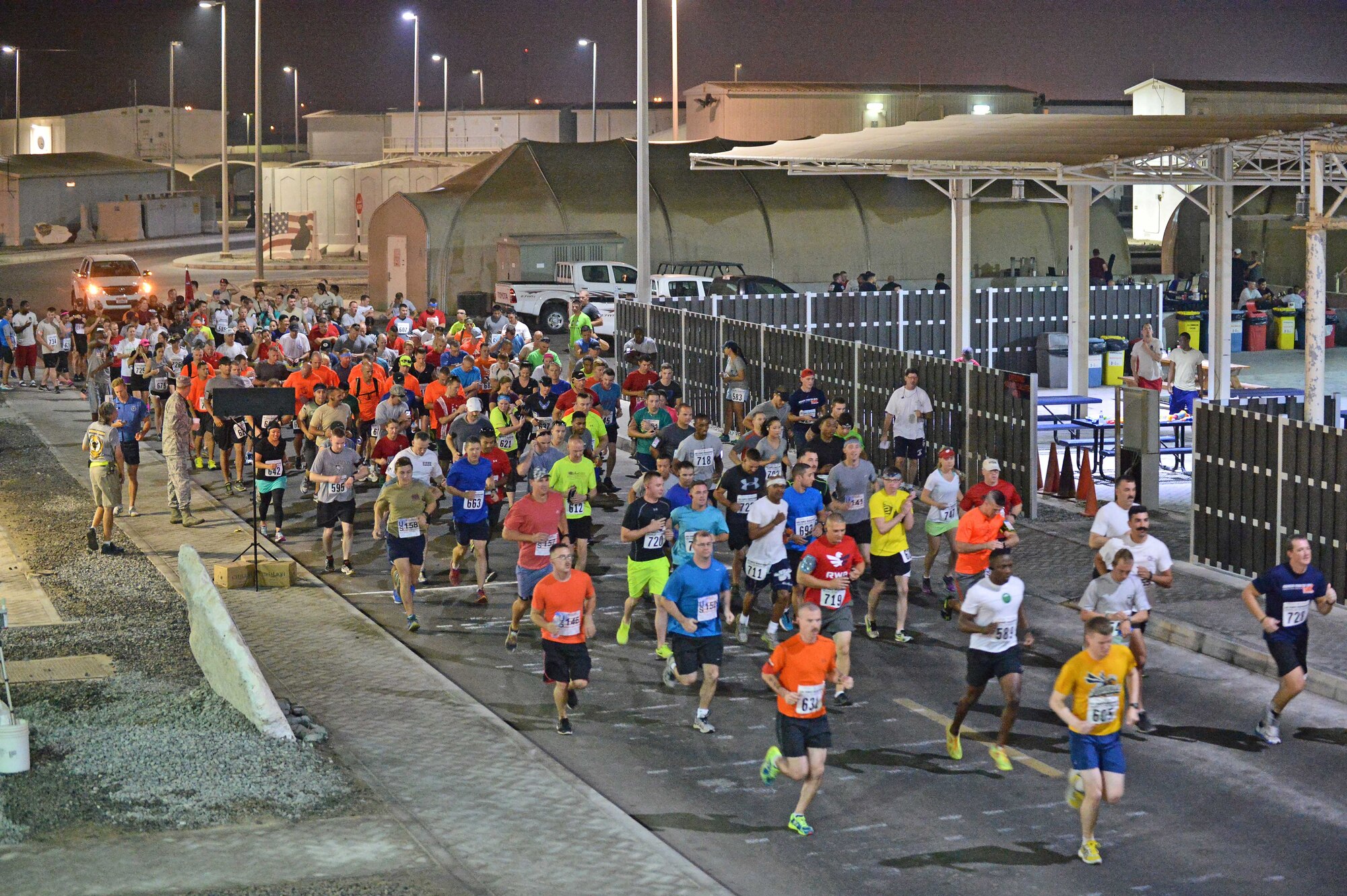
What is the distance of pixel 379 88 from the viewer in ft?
503

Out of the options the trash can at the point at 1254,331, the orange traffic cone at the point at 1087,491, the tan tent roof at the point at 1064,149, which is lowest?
the orange traffic cone at the point at 1087,491

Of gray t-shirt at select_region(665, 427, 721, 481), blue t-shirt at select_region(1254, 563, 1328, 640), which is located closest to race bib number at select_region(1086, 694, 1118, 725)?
blue t-shirt at select_region(1254, 563, 1328, 640)

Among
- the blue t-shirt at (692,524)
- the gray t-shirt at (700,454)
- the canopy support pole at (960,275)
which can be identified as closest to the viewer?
the blue t-shirt at (692,524)

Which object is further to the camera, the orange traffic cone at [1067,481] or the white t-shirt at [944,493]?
the orange traffic cone at [1067,481]

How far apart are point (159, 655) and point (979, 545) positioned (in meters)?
6.74

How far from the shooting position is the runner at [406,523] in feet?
→ 48.3

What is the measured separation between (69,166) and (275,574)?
71.6 metres

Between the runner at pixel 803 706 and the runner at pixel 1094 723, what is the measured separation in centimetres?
137

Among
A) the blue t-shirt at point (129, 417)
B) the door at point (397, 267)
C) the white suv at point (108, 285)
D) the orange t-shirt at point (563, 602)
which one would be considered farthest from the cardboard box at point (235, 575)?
the door at point (397, 267)

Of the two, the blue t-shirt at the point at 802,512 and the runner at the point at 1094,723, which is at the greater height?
the blue t-shirt at the point at 802,512

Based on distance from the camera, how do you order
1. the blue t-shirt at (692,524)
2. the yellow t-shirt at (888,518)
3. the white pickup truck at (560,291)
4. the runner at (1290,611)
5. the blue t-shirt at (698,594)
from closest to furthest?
the runner at (1290,611) → the blue t-shirt at (698,594) → the blue t-shirt at (692,524) → the yellow t-shirt at (888,518) → the white pickup truck at (560,291)

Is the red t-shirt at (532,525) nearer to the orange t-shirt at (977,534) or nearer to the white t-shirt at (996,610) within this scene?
the orange t-shirt at (977,534)

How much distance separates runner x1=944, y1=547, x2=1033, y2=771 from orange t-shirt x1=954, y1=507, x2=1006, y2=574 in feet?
8.31

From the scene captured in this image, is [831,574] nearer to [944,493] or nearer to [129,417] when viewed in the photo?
[944,493]
